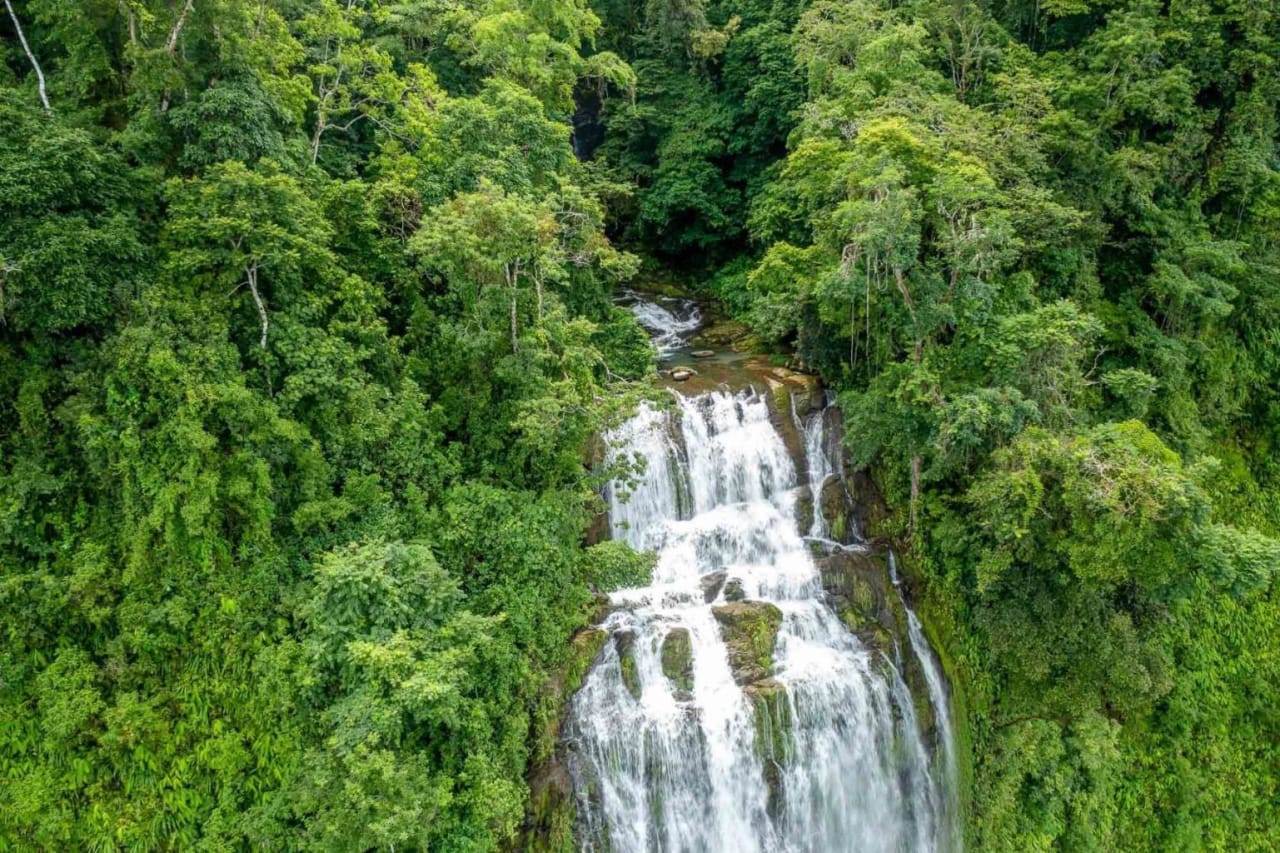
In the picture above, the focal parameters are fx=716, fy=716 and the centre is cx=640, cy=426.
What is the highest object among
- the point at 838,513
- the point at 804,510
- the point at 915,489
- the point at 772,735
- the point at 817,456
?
the point at 817,456

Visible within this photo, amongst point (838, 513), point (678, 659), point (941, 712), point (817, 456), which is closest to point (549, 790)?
point (678, 659)

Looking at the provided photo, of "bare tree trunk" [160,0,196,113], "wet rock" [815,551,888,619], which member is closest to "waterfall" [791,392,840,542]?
"wet rock" [815,551,888,619]

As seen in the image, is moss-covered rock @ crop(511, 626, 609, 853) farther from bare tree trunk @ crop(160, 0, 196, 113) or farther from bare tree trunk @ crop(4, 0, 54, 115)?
bare tree trunk @ crop(4, 0, 54, 115)

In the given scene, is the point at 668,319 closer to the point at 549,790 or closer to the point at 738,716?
the point at 738,716

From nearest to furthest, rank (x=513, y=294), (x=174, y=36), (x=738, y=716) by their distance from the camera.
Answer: (x=174, y=36) → (x=513, y=294) → (x=738, y=716)

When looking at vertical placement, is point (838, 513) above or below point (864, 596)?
above

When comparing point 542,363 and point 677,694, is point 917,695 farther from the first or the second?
point 542,363

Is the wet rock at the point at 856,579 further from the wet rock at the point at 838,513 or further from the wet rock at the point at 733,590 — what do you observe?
the wet rock at the point at 733,590
